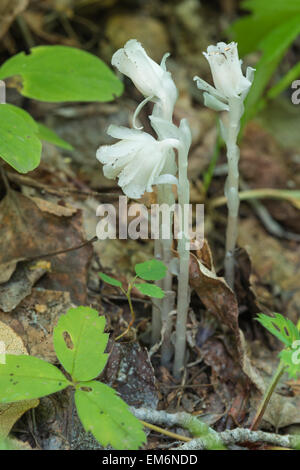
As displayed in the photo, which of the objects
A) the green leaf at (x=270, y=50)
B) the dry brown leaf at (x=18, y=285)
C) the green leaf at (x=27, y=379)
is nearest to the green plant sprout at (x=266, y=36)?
the green leaf at (x=270, y=50)

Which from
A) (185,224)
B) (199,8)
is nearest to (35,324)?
(185,224)

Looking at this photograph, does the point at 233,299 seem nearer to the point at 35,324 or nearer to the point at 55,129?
the point at 35,324

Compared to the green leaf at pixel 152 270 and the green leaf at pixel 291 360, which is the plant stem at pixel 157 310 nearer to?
the green leaf at pixel 152 270

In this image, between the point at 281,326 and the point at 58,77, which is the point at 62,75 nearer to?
the point at 58,77

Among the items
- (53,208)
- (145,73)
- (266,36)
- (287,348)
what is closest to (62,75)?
(53,208)

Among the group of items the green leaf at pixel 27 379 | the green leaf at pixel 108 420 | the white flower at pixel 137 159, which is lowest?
the green leaf at pixel 108 420

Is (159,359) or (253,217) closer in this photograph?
(159,359)

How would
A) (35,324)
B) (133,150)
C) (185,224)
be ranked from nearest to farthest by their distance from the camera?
(133,150) < (185,224) < (35,324)
